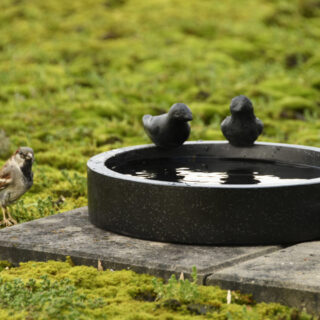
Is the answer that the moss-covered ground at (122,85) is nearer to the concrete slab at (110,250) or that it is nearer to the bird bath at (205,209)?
the concrete slab at (110,250)

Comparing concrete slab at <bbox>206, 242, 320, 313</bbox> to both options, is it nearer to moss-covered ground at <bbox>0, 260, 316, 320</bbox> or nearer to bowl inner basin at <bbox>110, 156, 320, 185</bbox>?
moss-covered ground at <bbox>0, 260, 316, 320</bbox>

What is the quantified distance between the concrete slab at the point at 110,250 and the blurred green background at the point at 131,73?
36.6 inches

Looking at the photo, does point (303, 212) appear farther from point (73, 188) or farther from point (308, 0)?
point (308, 0)

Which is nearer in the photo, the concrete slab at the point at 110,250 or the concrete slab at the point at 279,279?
the concrete slab at the point at 279,279

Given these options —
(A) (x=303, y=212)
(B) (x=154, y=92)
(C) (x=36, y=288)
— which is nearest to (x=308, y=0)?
(B) (x=154, y=92)

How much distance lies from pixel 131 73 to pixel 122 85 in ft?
3.93

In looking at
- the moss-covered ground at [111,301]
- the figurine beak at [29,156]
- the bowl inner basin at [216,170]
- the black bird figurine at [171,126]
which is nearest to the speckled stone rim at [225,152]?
the bowl inner basin at [216,170]

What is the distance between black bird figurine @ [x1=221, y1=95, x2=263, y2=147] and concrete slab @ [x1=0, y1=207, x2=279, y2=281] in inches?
63.2

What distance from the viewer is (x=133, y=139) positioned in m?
9.27

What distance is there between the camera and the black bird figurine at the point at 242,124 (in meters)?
5.81

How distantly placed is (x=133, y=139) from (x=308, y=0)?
34.1 feet

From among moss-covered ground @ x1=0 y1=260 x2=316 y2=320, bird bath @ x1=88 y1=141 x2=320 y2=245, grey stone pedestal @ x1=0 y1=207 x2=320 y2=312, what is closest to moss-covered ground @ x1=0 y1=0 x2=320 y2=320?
moss-covered ground @ x1=0 y1=260 x2=316 y2=320

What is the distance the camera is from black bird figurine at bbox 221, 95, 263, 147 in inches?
229

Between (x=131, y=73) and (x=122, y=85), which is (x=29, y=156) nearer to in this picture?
(x=122, y=85)
